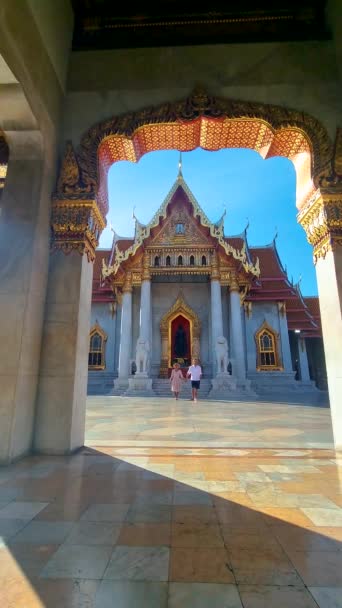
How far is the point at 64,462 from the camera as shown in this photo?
2.46m

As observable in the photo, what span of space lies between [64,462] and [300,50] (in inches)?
192

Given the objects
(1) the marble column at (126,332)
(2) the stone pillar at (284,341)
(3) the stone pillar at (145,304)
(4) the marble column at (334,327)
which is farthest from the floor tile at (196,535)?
(2) the stone pillar at (284,341)

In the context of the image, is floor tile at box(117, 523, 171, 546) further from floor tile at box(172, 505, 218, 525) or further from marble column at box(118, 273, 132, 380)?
marble column at box(118, 273, 132, 380)

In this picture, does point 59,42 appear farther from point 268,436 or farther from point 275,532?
point 268,436

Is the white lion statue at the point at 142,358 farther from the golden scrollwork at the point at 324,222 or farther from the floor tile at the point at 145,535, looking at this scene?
the floor tile at the point at 145,535

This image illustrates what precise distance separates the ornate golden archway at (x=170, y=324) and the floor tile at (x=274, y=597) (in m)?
13.9

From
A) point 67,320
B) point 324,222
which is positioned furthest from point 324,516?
point 324,222

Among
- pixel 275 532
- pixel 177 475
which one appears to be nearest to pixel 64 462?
pixel 177 475

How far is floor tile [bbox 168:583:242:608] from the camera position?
914 millimetres

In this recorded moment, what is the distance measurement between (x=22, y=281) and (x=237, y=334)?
12428 mm

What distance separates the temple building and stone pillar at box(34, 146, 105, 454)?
1069 centimetres

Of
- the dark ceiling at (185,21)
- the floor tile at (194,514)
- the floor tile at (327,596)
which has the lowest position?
the floor tile at (194,514)

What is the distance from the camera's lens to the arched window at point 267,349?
51.3 ft

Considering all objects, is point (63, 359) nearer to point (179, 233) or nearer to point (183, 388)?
point (183, 388)
